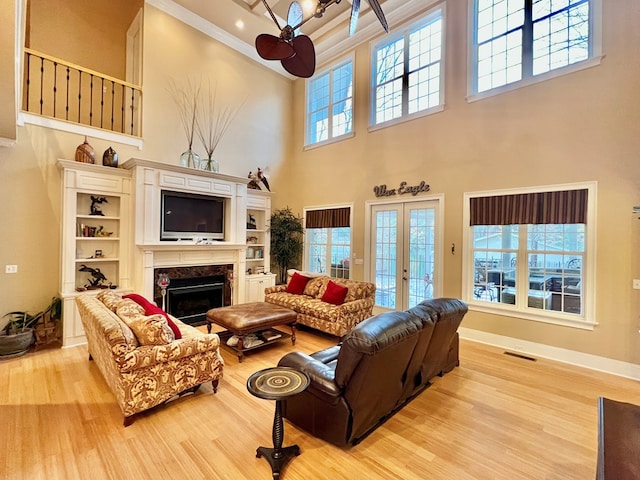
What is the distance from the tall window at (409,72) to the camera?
5434mm

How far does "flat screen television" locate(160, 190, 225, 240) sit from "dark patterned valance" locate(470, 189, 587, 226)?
15.4ft

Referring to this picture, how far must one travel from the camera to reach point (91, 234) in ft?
15.7

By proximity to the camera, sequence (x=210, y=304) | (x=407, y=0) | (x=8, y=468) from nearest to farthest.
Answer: (x=8, y=468)
(x=407, y=0)
(x=210, y=304)

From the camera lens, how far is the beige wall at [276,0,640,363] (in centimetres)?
367

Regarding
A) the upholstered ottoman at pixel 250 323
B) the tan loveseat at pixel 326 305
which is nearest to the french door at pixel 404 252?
the tan loveseat at pixel 326 305

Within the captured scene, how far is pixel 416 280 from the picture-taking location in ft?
18.4

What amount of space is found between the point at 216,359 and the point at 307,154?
575 centimetres

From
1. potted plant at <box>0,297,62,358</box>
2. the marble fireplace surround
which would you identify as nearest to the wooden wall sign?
the marble fireplace surround

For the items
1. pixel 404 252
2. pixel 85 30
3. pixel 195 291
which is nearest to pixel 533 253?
pixel 404 252

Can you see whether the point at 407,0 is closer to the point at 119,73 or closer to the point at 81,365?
the point at 119,73

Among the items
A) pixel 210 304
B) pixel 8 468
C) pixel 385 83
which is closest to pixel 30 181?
pixel 210 304

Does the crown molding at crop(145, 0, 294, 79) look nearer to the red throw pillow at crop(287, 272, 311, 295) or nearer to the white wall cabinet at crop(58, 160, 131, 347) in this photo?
the white wall cabinet at crop(58, 160, 131, 347)

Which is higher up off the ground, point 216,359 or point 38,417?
point 216,359

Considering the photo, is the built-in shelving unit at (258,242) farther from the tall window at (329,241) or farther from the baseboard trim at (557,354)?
the baseboard trim at (557,354)
